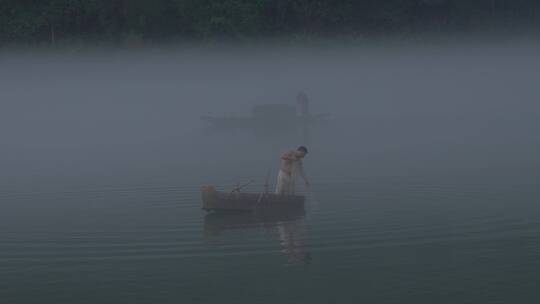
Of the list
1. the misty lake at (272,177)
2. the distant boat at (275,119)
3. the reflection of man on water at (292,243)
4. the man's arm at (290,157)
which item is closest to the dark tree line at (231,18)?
the misty lake at (272,177)

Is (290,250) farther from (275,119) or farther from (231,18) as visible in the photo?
(231,18)

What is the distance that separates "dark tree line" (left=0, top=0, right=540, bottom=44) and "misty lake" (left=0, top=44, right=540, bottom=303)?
1.58 m

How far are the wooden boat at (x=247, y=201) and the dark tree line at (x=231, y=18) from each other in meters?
41.0

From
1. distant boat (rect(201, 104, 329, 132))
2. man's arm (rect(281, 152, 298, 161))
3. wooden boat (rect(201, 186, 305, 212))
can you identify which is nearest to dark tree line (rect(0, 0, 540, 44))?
distant boat (rect(201, 104, 329, 132))

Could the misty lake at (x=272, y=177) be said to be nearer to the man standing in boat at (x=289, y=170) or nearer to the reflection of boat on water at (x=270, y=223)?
the reflection of boat on water at (x=270, y=223)

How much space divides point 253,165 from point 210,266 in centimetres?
1912

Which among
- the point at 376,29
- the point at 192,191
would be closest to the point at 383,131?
the point at 376,29

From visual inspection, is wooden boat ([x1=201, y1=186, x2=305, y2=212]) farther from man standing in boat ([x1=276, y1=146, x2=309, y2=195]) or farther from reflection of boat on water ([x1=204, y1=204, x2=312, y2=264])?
man standing in boat ([x1=276, y1=146, x2=309, y2=195])

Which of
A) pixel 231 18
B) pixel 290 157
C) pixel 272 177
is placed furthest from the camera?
pixel 231 18

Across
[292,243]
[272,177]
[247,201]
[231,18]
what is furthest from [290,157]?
[231,18]

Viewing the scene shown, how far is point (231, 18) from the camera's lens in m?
60.7

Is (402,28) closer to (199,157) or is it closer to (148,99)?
(148,99)

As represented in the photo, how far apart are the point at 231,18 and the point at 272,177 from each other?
33.1 metres

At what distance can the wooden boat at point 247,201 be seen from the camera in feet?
65.8
